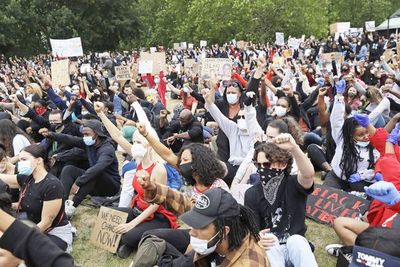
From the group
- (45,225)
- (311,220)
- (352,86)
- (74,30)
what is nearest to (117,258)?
(45,225)

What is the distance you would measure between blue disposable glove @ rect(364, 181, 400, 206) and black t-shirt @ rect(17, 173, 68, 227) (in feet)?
9.29

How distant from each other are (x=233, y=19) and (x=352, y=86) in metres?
28.3

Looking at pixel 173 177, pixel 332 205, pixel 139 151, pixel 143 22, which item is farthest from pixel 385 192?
pixel 143 22

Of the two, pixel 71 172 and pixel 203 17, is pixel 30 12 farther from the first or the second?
pixel 71 172

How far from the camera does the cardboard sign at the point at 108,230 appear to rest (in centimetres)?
498

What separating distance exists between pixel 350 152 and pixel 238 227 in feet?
10.2

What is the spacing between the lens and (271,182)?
3764 mm

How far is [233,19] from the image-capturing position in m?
34.8

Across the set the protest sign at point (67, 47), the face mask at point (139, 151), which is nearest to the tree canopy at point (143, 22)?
the protest sign at point (67, 47)

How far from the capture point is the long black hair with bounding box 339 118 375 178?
17.9ft

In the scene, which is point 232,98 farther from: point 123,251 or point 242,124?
point 123,251

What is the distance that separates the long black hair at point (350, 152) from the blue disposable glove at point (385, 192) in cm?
201

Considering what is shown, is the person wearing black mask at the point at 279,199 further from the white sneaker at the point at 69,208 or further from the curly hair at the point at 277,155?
the white sneaker at the point at 69,208

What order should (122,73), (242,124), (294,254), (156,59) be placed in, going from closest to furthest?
(294,254)
(242,124)
(122,73)
(156,59)
